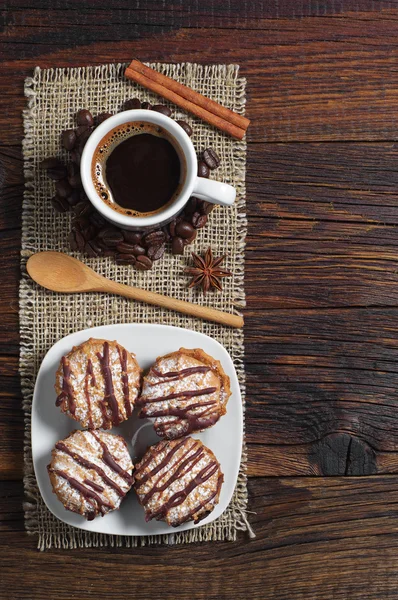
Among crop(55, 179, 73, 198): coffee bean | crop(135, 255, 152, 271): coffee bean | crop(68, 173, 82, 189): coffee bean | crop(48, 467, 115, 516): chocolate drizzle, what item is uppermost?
crop(68, 173, 82, 189): coffee bean

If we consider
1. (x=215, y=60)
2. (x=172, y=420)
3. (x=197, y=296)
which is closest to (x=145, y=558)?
(x=172, y=420)

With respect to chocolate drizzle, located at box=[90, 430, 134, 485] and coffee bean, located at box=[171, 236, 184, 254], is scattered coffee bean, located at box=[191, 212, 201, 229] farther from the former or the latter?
chocolate drizzle, located at box=[90, 430, 134, 485]

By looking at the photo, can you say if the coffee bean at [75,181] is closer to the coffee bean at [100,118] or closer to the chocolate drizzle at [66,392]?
the coffee bean at [100,118]

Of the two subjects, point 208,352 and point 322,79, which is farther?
point 322,79

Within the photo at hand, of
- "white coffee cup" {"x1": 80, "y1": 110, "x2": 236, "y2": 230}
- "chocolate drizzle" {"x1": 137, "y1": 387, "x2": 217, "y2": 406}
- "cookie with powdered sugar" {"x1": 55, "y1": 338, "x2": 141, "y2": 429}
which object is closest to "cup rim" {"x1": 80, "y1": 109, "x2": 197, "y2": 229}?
"white coffee cup" {"x1": 80, "y1": 110, "x2": 236, "y2": 230}

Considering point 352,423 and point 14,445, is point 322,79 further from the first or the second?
point 14,445
